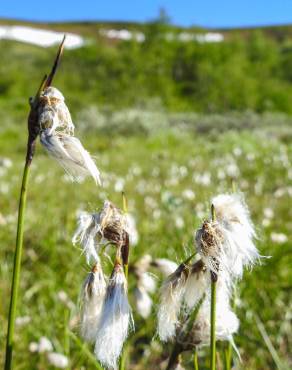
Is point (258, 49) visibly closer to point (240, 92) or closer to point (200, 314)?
point (240, 92)

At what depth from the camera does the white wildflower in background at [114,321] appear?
0.95 meters

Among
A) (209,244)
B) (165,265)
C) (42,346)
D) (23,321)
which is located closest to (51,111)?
(209,244)

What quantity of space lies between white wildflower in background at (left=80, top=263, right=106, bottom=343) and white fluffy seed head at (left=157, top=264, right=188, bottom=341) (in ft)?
0.37

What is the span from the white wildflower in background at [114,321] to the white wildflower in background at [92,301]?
0.11 feet

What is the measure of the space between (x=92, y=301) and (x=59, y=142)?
11.8 inches

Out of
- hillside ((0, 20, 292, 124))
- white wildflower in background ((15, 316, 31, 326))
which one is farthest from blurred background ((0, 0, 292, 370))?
hillside ((0, 20, 292, 124))

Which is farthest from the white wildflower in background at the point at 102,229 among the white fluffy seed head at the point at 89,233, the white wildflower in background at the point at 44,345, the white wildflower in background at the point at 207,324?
the white wildflower in background at the point at 44,345

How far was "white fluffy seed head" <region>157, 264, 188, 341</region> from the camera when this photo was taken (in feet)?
3.34

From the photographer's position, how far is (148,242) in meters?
3.79


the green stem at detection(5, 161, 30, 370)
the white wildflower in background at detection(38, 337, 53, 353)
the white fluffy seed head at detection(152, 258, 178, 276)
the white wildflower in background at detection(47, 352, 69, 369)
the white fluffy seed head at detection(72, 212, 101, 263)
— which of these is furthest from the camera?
the white wildflower in background at detection(38, 337, 53, 353)

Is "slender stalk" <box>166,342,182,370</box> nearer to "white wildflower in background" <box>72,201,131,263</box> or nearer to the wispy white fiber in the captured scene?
the wispy white fiber

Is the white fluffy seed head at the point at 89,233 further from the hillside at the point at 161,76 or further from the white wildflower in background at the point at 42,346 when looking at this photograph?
the hillside at the point at 161,76

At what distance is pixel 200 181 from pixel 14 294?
17.8 ft

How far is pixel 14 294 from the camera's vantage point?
91cm
